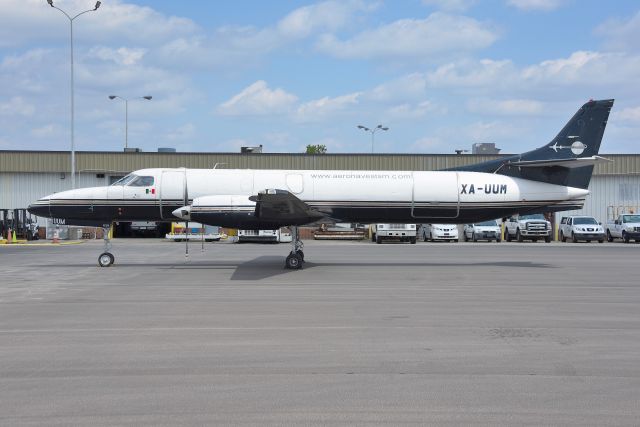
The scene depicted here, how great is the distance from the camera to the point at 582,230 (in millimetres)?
41562

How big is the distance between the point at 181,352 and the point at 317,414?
121 inches

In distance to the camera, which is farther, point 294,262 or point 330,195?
point 330,195

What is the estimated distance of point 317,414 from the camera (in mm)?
6090

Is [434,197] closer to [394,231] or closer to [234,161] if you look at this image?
[394,231]

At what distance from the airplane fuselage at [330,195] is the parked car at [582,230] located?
2073 centimetres

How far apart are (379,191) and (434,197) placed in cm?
182

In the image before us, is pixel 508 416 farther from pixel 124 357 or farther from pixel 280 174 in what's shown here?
pixel 280 174

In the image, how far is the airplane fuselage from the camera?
21.5 metres

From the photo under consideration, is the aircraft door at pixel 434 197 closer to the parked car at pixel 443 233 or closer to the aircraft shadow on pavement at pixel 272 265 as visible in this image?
the aircraft shadow on pavement at pixel 272 265

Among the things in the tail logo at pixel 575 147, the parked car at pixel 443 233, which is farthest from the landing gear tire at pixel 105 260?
the parked car at pixel 443 233

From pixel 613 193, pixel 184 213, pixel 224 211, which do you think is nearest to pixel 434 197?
pixel 224 211

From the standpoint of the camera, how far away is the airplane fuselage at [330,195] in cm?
2148

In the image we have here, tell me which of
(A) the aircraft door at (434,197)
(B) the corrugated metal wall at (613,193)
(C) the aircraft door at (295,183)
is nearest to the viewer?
(C) the aircraft door at (295,183)

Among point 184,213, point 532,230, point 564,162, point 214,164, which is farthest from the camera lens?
point 214,164
